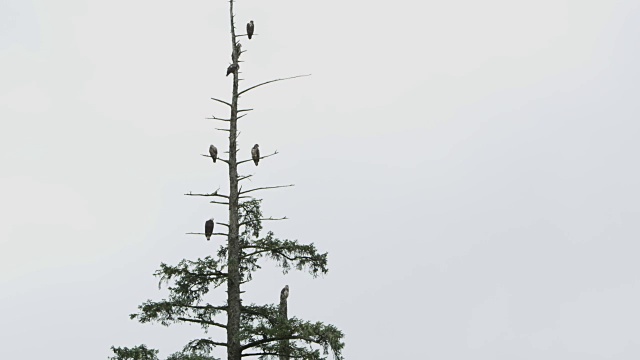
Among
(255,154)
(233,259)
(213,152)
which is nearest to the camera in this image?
(233,259)

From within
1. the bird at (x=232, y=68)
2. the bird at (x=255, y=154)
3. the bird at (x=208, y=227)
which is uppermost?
the bird at (x=232, y=68)

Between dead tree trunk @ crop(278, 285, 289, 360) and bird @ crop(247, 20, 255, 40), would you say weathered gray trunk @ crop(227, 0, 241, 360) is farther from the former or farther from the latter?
bird @ crop(247, 20, 255, 40)

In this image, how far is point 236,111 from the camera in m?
19.6

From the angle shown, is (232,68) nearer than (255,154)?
No

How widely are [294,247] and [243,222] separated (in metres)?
1.40

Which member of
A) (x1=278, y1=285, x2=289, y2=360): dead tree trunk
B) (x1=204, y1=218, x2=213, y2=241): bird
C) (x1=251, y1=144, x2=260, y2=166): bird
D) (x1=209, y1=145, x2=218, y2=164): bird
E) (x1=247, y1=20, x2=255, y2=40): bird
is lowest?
(x1=278, y1=285, x2=289, y2=360): dead tree trunk

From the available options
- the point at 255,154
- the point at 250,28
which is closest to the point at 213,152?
the point at 255,154

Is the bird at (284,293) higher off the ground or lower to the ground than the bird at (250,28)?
lower

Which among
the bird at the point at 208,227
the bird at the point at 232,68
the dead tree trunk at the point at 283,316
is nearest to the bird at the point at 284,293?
the dead tree trunk at the point at 283,316

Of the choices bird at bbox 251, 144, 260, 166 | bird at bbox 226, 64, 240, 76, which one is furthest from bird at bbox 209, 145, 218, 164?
bird at bbox 226, 64, 240, 76

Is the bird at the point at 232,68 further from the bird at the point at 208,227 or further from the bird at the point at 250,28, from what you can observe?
the bird at the point at 208,227

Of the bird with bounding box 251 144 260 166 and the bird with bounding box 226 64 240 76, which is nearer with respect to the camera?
the bird with bounding box 251 144 260 166

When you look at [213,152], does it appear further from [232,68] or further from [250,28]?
[250,28]

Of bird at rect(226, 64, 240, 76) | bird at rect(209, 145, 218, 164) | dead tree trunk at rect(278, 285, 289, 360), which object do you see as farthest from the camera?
bird at rect(226, 64, 240, 76)
